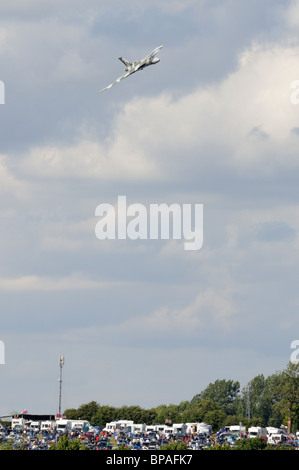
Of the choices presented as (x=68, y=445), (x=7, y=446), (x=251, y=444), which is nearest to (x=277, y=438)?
(x=251, y=444)

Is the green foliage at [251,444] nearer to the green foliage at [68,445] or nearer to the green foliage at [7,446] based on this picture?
the green foliage at [68,445]

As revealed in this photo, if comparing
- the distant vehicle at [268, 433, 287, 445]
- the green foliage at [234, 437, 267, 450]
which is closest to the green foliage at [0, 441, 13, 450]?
the green foliage at [234, 437, 267, 450]

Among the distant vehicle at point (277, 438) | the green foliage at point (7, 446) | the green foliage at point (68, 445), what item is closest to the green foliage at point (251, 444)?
the distant vehicle at point (277, 438)

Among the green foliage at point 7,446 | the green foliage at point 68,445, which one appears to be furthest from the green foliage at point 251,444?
the green foliage at point 7,446

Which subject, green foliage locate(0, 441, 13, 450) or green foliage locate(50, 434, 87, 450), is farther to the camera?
green foliage locate(0, 441, 13, 450)

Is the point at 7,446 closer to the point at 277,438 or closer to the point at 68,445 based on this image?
the point at 68,445

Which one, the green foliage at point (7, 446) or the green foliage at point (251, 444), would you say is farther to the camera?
the green foliage at point (251, 444)

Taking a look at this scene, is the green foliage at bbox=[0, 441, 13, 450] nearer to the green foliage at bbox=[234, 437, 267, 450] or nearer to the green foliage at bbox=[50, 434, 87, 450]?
the green foliage at bbox=[50, 434, 87, 450]

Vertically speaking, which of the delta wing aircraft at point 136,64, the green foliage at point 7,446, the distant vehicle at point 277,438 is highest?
the delta wing aircraft at point 136,64

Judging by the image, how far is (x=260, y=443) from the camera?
593 ft

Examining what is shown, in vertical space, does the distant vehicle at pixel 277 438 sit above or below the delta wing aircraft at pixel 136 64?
below
